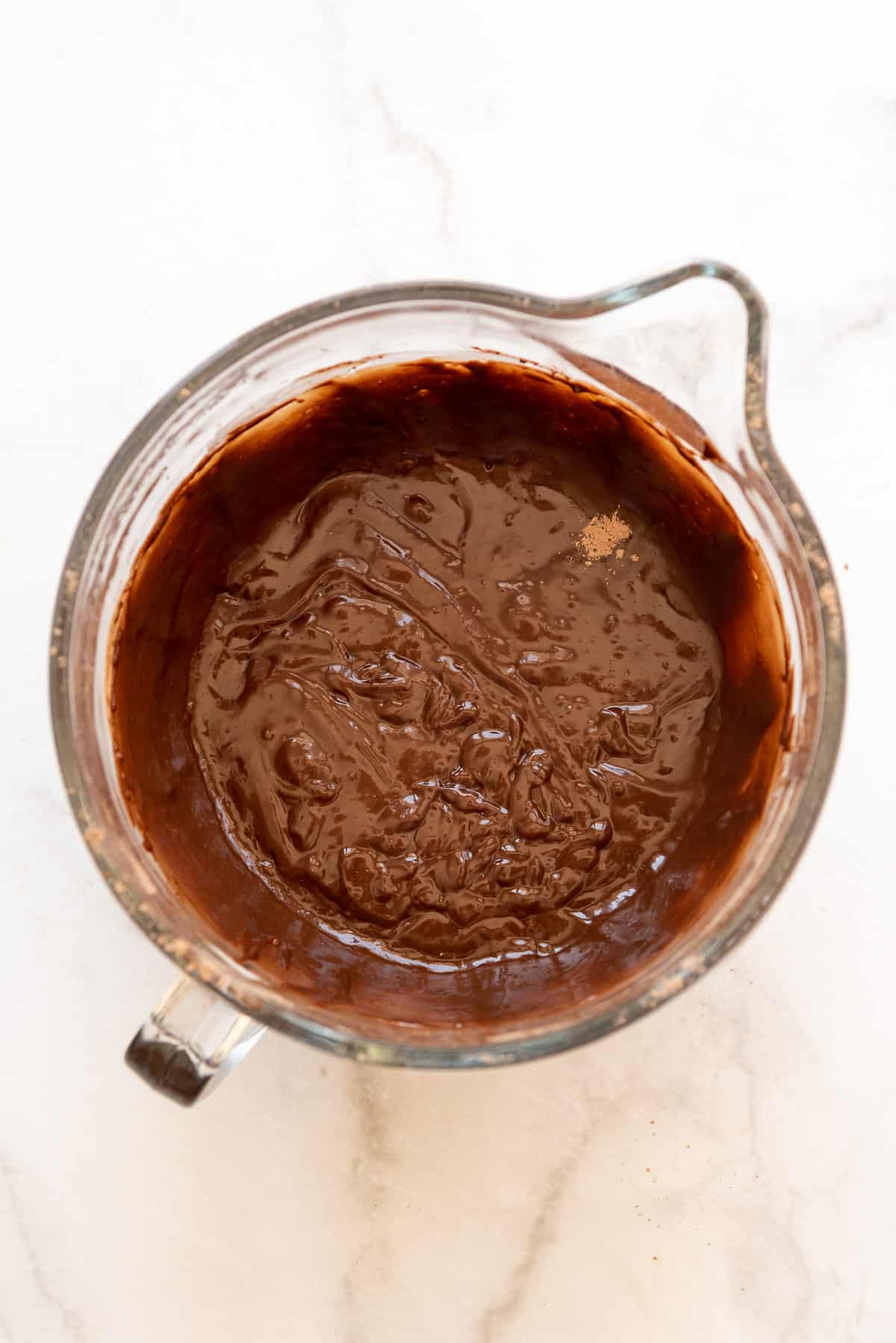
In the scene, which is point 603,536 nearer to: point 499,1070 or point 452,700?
point 452,700

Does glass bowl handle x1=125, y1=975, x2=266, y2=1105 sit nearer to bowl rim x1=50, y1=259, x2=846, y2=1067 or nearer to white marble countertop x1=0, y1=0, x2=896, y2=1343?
bowl rim x1=50, y1=259, x2=846, y2=1067

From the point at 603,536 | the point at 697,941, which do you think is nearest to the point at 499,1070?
the point at 697,941

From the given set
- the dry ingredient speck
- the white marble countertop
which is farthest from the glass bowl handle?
the dry ingredient speck

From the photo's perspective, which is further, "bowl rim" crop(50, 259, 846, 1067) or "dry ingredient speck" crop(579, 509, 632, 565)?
"dry ingredient speck" crop(579, 509, 632, 565)

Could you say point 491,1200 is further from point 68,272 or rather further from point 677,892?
point 68,272

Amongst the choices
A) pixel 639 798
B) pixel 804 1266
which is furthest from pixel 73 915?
pixel 804 1266

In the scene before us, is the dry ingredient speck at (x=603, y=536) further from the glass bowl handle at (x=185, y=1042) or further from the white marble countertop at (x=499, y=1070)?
the glass bowl handle at (x=185, y=1042)

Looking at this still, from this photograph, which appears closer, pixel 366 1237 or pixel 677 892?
pixel 677 892
